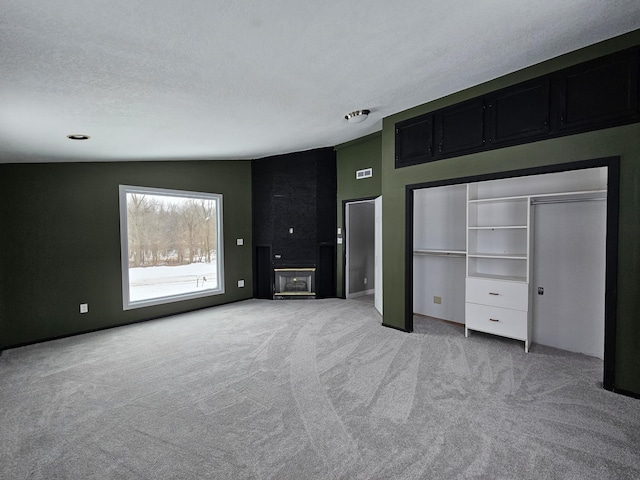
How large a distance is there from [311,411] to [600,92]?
3.53m

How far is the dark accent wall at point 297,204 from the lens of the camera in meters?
6.36

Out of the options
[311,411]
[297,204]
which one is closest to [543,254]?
[311,411]

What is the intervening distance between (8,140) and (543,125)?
5.09 metres

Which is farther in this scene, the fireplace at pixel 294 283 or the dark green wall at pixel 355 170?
the fireplace at pixel 294 283

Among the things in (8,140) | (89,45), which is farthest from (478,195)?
(8,140)

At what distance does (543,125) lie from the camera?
3.03 metres

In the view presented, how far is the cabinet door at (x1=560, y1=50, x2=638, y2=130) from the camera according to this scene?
255 centimetres

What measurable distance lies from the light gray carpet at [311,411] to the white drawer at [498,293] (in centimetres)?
50

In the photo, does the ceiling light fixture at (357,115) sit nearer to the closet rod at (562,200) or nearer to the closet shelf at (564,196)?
the closet shelf at (564,196)

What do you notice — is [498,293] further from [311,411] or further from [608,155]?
[311,411]

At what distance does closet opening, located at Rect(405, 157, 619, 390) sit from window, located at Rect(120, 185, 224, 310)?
365 cm

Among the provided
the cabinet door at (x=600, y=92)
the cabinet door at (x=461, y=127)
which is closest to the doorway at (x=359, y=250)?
the cabinet door at (x=461, y=127)

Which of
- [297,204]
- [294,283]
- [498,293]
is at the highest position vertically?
[297,204]

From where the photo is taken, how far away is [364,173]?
593cm
